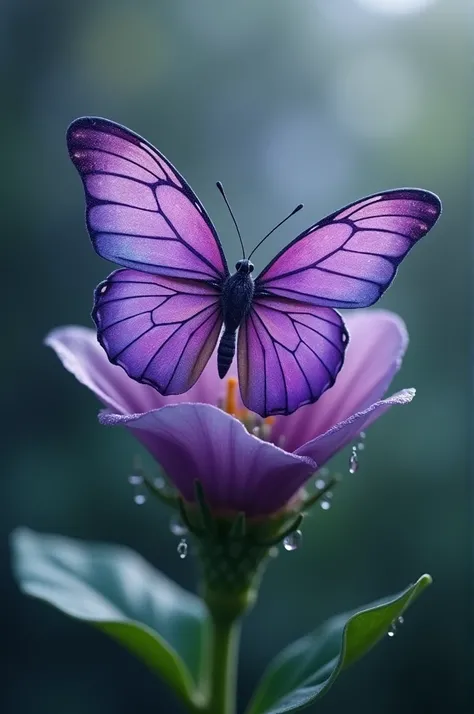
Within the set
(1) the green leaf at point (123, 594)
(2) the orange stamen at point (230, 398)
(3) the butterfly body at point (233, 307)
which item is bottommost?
(1) the green leaf at point (123, 594)

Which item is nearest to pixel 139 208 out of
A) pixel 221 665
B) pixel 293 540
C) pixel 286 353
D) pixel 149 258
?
pixel 149 258

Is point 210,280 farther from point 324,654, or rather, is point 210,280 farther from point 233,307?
point 324,654

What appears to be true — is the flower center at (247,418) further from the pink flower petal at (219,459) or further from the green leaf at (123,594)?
the green leaf at (123,594)

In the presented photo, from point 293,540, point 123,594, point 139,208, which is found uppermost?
point 139,208

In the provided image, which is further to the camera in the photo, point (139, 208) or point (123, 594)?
point (123, 594)

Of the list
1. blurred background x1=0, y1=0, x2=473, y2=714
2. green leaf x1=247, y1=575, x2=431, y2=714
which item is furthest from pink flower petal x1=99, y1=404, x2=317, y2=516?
blurred background x1=0, y1=0, x2=473, y2=714

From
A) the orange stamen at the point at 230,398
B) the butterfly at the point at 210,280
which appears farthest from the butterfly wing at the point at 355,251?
the orange stamen at the point at 230,398

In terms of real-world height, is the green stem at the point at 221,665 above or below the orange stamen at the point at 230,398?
below
